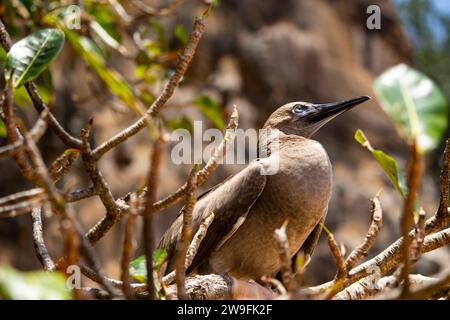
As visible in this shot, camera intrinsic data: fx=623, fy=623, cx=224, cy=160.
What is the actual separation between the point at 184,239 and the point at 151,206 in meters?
0.18

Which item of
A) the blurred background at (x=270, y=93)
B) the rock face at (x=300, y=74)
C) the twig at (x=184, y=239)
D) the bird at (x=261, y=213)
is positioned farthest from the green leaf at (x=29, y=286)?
the rock face at (x=300, y=74)

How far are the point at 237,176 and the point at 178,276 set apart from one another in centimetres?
170

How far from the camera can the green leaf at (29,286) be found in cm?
103

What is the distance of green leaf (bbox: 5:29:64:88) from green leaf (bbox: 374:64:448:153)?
890 millimetres

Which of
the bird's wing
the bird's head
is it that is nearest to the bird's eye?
the bird's head

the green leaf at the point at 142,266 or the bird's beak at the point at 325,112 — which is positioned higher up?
the bird's beak at the point at 325,112

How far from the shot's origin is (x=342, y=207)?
25.1 feet

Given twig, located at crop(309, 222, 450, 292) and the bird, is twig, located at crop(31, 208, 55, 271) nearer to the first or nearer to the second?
twig, located at crop(309, 222, 450, 292)

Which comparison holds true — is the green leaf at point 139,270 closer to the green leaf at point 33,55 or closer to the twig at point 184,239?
the twig at point 184,239

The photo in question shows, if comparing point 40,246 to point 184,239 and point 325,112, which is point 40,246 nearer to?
point 184,239

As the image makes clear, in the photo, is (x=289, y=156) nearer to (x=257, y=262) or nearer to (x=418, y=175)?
(x=257, y=262)

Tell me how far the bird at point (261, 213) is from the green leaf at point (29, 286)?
1.77m

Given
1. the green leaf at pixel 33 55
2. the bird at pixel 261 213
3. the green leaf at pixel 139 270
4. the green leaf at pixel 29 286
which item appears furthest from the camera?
the bird at pixel 261 213

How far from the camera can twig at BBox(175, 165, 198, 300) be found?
1418 mm
